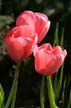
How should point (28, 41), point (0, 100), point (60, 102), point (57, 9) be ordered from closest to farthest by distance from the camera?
point (28, 41) → point (0, 100) → point (60, 102) → point (57, 9)

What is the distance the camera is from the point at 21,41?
98 cm

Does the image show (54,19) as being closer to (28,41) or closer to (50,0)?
(50,0)

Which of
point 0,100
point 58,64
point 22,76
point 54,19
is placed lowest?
point 22,76

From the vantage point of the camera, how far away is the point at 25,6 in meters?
4.03

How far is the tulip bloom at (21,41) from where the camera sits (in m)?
0.99

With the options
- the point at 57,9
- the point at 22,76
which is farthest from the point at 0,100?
the point at 57,9

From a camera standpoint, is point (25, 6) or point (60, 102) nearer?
point (60, 102)

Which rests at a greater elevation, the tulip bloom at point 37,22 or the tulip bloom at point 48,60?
the tulip bloom at point 37,22

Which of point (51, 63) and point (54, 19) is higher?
point (51, 63)

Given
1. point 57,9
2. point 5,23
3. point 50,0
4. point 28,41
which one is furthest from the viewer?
point 50,0

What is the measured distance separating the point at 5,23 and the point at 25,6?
65 cm

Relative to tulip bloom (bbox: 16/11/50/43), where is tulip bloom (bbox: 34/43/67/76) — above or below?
below

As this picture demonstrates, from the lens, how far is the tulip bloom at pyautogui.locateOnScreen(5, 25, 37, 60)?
3.23 feet

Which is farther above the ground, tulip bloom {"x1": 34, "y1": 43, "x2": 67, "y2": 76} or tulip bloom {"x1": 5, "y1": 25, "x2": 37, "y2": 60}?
tulip bloom {"x1": 5, "y1": 25, "x2": 37, "y2": 60}
